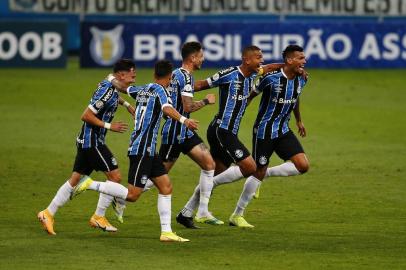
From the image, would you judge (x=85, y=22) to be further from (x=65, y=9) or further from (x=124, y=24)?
(x=65, y=9)

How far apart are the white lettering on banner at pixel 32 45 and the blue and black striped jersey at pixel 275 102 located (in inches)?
807

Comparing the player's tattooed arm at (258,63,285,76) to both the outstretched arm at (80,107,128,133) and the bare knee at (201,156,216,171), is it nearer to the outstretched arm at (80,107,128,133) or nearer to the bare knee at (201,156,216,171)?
the bare knee at (201,156,216,171)

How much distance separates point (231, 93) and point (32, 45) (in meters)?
21.0

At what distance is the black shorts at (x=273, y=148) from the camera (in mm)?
14844

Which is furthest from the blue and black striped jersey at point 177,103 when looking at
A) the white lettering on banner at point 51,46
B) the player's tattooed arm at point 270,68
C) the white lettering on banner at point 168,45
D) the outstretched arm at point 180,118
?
the white lettering on banner at point 51,46

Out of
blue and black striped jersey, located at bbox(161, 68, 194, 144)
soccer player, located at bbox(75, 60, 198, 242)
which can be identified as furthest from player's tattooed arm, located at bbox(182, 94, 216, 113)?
soccer player, located at bbox(75, 60, 198, 242)

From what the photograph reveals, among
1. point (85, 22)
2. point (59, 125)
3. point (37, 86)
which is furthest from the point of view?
point (85, 22)

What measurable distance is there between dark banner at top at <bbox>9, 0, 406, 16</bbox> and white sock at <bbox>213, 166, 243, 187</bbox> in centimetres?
2438

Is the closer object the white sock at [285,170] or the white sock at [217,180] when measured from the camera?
the white sock at [217,180]

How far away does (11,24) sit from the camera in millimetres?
34062

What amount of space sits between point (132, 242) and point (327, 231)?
100 inches

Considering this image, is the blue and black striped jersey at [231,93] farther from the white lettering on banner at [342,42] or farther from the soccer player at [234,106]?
the white lettering on banner at [342,42]

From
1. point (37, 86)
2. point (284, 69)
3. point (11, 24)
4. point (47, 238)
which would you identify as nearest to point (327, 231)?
point (284, 69)

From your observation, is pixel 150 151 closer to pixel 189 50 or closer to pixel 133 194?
pixel 133 194
